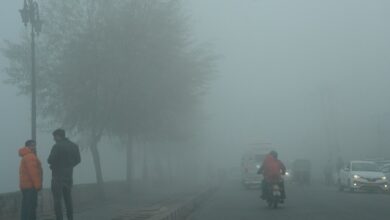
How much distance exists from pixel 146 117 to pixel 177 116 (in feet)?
22.4

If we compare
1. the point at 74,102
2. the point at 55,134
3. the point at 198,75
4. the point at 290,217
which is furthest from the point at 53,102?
the point at 55,134

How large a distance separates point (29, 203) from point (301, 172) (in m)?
47.9

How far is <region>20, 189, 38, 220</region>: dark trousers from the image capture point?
15539 mm

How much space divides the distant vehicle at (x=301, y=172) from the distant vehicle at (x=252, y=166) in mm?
7107

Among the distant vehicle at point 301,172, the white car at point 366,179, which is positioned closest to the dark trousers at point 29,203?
the white car at point 366,179

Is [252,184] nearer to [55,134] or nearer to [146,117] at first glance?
[146,117]

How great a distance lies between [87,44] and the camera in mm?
37281

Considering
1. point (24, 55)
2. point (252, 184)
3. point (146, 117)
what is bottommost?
point (252, 184)

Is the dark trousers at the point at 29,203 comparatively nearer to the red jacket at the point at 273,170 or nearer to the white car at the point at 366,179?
the red jacket at the point at 273,170

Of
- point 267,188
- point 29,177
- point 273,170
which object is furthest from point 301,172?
point 29,177

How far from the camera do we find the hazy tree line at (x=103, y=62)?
3750 centimetres

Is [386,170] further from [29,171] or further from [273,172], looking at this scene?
[29,171]

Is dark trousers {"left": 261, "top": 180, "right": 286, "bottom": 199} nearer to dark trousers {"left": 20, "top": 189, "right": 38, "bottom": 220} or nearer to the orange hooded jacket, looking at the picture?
dark trousers {"left": 20, "top": 189, "right": 38, "bottom": 220}

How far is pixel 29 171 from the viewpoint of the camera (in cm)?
1538
